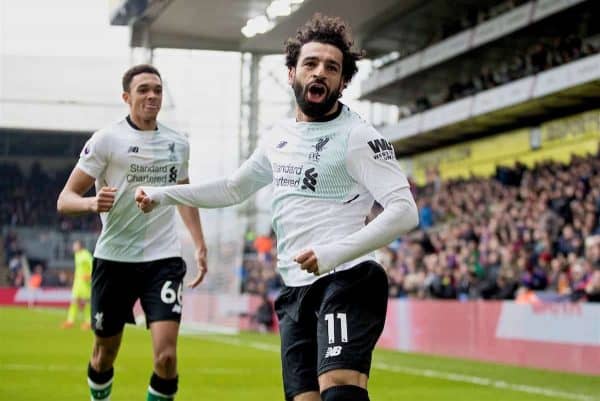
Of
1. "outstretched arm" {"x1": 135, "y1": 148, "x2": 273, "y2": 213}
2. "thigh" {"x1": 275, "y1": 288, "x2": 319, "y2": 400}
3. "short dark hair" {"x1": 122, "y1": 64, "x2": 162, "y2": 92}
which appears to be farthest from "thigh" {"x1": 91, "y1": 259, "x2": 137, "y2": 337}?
"thigh" {"x1": 275, "y1": 288, "x2": 319, "y2": 400}

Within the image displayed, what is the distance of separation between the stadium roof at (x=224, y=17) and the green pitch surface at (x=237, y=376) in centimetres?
1342

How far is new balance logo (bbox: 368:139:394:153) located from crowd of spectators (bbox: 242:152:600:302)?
12.6 m

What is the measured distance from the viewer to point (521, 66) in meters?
33.9

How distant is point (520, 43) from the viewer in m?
36.1

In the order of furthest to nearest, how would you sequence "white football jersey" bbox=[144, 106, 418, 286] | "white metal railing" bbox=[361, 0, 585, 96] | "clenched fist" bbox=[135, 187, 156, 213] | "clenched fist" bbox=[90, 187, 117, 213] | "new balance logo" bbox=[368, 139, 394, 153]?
"white metal railing" bbox=[361, 0, 585, 96] → "clenched fist" bbox=[90, 187, 117, 213] → "clenched fist" bbox=[135, 187, 156, 213] → "new balance logo" bbox=[368, 139, 394, 153] → "white football jersey" bbox=[144, 106, 418, 286]

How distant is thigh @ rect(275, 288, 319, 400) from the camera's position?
5.82 m

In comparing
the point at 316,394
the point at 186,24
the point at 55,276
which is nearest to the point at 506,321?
the point at 316,394

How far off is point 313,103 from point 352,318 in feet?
3.48

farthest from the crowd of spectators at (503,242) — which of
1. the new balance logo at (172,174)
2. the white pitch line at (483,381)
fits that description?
the new balance logo at (172,174)

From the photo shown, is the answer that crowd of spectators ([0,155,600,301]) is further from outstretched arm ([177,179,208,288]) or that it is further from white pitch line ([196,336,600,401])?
outstretched arm ([177,179,208,288])

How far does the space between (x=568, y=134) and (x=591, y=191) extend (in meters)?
8.38

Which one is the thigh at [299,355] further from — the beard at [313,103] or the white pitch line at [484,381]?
the white pitch line at [484,381]

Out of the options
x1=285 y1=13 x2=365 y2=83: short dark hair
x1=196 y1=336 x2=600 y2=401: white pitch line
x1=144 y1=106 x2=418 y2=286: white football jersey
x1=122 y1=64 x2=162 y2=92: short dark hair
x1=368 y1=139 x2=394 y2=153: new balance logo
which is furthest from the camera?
x1=196 y1=336 x2=600 y2=401: white pitch line

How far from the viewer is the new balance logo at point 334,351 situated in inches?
220
